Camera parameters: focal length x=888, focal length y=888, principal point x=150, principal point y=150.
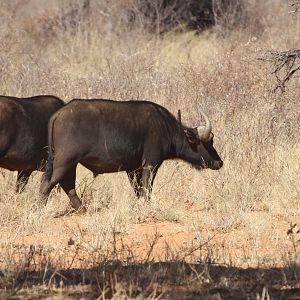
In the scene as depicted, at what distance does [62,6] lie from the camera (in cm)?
2388

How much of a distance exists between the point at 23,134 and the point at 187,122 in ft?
14.0

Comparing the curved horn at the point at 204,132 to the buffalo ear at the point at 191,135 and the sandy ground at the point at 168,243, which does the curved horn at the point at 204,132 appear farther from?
the sandy ground at the point at 168,243

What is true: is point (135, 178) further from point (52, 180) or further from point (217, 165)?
point (217, 165)

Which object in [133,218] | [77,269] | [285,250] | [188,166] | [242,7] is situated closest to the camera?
[77,269]

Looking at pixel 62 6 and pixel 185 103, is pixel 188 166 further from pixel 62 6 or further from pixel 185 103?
pixel 62 6

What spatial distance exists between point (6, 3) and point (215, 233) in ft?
58.2

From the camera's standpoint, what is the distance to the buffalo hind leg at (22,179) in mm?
11039

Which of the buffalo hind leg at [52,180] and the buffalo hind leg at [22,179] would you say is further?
the buffalo hind leg at [22,179]

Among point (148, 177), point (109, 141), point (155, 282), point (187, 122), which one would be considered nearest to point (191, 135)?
point (148, 177)

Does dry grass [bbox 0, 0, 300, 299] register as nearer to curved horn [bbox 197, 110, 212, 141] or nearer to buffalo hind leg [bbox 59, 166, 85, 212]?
buffalo hind leg [bbox 59, 166, 85, 212]

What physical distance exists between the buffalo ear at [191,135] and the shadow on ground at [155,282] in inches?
184

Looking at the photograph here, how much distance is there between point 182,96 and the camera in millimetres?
15117

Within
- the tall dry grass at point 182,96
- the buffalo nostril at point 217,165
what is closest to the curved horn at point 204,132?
the buffalo nostril at point 217,165

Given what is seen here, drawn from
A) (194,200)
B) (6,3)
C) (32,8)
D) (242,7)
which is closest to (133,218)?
(194,200)
